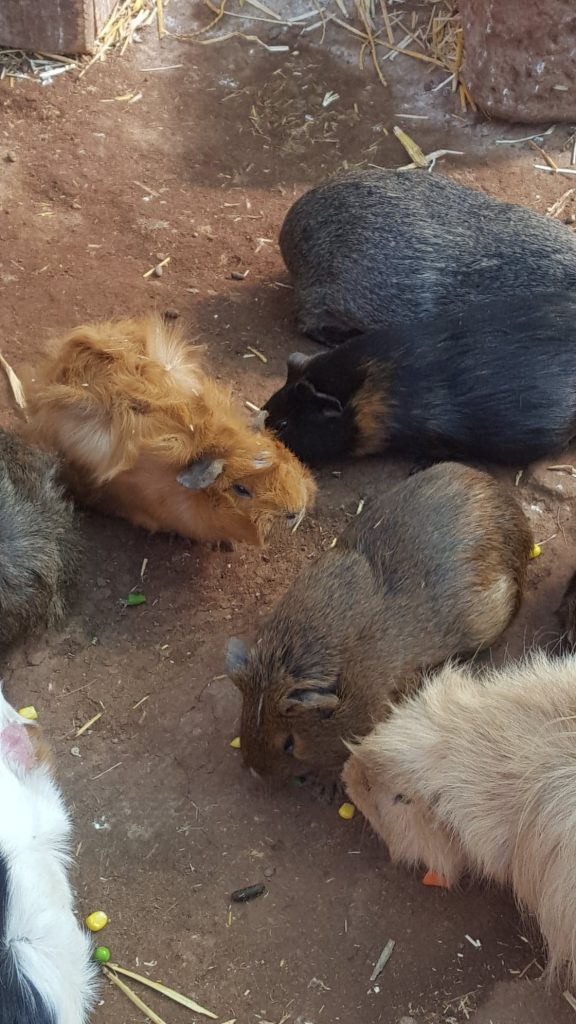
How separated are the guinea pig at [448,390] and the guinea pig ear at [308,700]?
1.40m

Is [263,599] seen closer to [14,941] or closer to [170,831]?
[170,831]

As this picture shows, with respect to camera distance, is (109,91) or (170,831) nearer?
(170,831)

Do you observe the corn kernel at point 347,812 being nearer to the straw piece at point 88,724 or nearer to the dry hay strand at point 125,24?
the straw piece at point 88,724

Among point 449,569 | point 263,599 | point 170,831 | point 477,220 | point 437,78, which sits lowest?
point 170,831

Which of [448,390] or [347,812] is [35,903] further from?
[448,390]

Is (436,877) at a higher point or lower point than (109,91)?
lower

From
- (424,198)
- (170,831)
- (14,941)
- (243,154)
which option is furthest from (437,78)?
(14,941)

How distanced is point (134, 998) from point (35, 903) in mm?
573

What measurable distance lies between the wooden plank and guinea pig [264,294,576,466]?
308 centimetres

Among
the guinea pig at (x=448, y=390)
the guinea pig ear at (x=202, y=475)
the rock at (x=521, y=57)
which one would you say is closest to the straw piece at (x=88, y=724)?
the guinea pig ear at (x=202, y=475)

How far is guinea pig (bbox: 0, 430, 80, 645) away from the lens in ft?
10.6

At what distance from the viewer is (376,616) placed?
3.03 meters

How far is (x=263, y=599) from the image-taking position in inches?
142

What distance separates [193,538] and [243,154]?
2.83 meters
